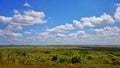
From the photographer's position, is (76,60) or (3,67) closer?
(3,67)

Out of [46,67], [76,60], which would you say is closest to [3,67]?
[46,67]

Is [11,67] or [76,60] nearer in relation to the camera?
[11,67]

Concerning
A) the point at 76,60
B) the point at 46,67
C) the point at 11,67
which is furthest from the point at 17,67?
the point at 76,60

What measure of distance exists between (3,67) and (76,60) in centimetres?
1368

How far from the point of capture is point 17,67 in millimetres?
14688

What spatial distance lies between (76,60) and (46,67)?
41.6 feet

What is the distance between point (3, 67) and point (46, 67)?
2.71 m

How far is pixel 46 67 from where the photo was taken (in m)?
14.9

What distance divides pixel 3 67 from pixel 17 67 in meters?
0.89

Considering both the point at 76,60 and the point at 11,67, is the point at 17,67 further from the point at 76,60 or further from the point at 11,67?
the point at 76,60

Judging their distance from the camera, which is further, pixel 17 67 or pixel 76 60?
pixel 76 60

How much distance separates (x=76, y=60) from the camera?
27219mm

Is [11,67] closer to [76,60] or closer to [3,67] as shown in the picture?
[3,67]

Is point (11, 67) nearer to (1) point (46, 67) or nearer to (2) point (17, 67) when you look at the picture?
(2) point (17, 67)
